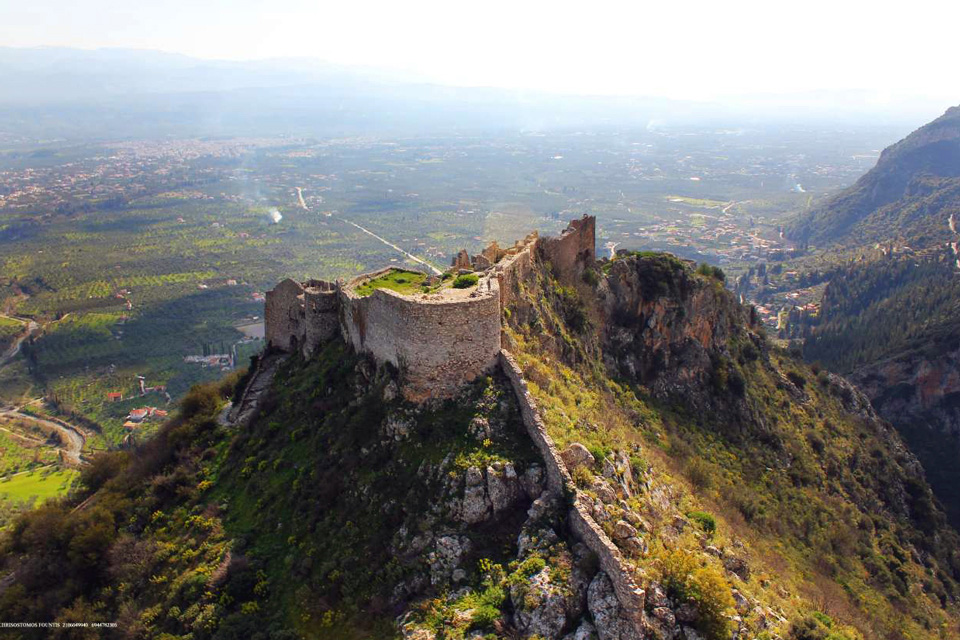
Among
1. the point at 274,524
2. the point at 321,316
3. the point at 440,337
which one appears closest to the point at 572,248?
the point at 321,316

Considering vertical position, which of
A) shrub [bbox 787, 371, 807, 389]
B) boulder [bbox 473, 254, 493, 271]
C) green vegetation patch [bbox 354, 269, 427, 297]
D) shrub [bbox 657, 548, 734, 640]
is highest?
boulder [bbox 473, 254, 493, 271]

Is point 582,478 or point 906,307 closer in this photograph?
point 582,478

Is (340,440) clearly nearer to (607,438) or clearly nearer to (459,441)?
(459,441)

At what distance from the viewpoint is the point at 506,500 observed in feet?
70.9

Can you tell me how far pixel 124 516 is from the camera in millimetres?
32250

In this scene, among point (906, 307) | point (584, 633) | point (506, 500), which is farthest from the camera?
point (906, 307)

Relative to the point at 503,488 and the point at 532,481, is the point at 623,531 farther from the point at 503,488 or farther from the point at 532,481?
the point at 503,488

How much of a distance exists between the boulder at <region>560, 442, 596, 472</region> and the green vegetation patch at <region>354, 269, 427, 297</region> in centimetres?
1103

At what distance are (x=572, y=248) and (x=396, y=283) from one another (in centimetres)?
1477

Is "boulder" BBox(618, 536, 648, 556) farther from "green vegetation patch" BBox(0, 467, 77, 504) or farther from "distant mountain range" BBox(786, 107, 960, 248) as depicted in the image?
"distant mountain range" BBox(786, 107, 960, 248)

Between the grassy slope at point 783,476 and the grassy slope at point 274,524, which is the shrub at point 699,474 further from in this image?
the grassy slope at point 274,524

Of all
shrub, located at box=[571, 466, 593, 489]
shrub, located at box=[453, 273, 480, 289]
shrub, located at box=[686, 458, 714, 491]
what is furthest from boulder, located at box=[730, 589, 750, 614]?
shrub, located at box=[453, 273, 480, 289]

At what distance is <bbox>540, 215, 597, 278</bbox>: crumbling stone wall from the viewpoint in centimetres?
3975

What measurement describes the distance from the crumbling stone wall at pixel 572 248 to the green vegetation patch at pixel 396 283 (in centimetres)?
989
